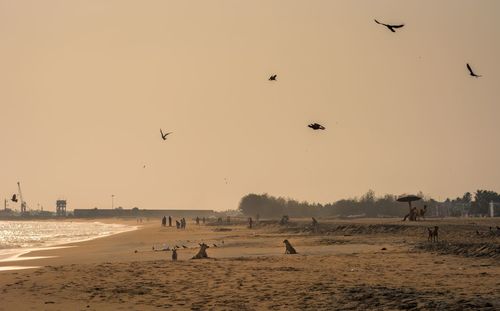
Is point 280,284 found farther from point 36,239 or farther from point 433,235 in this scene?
point 36,239

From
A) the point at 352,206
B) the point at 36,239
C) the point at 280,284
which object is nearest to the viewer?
the point at 280,284

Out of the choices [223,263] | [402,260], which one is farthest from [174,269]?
[402,260]

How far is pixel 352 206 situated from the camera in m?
146

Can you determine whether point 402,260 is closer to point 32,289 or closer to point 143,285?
point 143,285

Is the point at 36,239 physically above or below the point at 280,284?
below

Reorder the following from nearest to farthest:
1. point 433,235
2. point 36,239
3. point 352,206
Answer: point 433,235
point 36,239
point 352,206

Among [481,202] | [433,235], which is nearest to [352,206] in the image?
[481,202]

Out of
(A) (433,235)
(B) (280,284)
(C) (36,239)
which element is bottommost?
(C) (36,239)

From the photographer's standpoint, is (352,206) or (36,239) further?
(352,206)

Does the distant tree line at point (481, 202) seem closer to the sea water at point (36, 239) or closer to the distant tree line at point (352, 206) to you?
the distant tree line at point (352, 206)

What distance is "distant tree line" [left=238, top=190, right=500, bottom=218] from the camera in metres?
110

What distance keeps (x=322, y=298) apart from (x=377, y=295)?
1301mm

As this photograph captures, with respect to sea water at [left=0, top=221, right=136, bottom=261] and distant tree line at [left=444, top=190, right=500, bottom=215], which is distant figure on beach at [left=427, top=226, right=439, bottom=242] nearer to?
sea water at [left=0, top=221, right=136, bottom=261]

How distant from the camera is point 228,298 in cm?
1552
